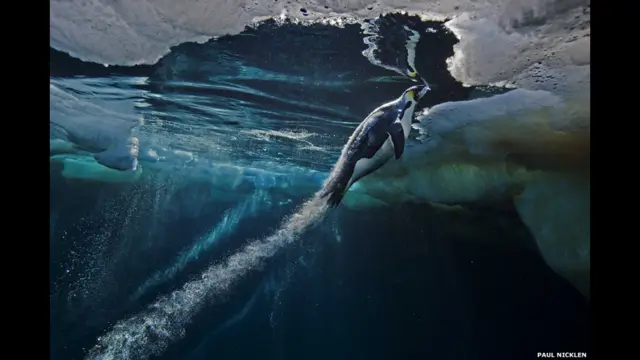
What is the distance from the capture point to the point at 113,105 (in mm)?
11820

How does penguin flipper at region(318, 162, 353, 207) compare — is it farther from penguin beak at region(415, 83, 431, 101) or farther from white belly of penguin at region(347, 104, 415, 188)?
penguin beak at region(415, 83, 431, 101)

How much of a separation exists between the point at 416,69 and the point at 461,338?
22004mm

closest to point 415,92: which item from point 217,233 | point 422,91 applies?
point 422,91

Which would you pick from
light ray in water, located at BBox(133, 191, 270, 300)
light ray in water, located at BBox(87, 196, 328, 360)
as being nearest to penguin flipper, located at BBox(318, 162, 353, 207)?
light ray in water, located at BBox(87, 196, 328, 360)

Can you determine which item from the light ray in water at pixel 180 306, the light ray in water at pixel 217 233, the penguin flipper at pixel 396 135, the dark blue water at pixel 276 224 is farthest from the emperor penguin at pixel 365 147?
the light ray in water at pixel 217 233

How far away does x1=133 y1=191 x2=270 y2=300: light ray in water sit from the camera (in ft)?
69.1

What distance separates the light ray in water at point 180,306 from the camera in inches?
509

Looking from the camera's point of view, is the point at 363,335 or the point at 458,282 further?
the point at 363,335

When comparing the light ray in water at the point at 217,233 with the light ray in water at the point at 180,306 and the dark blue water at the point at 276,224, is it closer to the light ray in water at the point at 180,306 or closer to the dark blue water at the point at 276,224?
the dark blue water at the point at 276,224

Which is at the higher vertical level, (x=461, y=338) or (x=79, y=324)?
(x=79, y=324)

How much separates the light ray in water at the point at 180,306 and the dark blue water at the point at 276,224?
671 mm

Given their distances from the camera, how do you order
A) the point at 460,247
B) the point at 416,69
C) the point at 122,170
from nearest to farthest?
the point at 416,69, the point at 460,247, the point at 122,170

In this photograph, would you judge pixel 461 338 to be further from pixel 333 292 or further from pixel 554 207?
pixel 333 292
